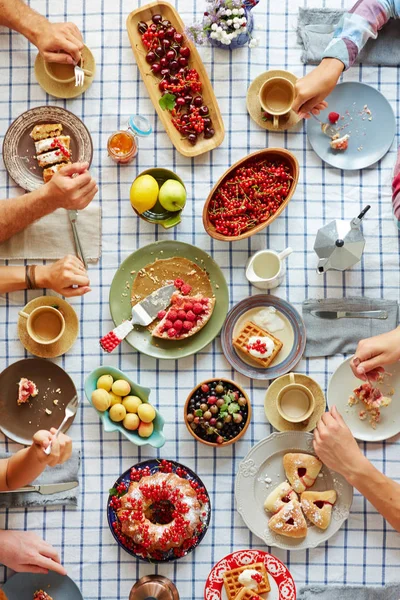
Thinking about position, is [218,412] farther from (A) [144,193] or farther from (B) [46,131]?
(B) [46,131]

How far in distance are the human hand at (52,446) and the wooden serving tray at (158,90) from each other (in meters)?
1.26

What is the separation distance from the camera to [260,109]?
3.01 meters

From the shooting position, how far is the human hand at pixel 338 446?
283 centimetres

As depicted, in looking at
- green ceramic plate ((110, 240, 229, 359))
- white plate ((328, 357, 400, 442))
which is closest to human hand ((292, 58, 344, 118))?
green ceramic plate ((110, 240, 229, 359))

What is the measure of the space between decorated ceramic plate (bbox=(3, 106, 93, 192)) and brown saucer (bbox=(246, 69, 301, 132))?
27.4 inches

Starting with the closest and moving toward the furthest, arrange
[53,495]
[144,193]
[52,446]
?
[52,446], [144,193], [53,495]

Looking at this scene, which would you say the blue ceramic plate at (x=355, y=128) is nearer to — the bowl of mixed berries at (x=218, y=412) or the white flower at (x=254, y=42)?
the white flower at (x=254, y=42)

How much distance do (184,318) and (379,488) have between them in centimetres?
103

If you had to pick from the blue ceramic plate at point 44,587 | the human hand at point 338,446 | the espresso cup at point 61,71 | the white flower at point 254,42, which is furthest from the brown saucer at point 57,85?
the blue ceramic plate at point 44,587

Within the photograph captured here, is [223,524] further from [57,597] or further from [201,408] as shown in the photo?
[57,597]

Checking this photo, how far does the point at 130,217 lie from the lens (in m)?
3.05

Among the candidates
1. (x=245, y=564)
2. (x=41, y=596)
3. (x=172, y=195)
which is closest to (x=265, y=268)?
(x=172, y=195)

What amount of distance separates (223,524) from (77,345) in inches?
→ 38.4

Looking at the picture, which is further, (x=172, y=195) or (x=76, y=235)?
(x=76, y=235)
